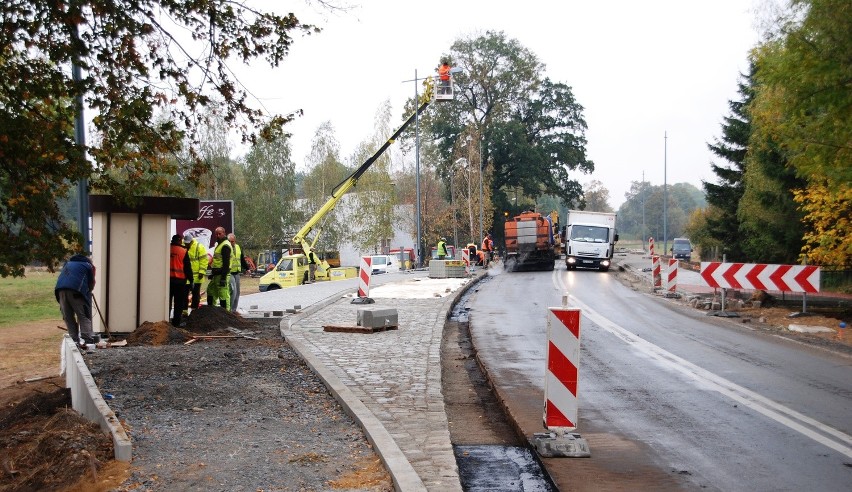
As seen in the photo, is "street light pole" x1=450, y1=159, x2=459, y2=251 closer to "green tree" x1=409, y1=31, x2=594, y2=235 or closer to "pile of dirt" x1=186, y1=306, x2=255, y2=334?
"green tree" x1=409, y1=31, x2=594, y2=235

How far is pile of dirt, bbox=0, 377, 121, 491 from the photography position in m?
6.31

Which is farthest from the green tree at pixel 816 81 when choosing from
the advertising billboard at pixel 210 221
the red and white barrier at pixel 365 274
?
the advertising billboard at pixel 210 221

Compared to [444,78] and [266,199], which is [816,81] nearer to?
[444,78]

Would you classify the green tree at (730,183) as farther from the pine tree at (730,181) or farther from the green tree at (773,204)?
the green tree at (773,204)

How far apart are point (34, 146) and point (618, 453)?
20.8 feet

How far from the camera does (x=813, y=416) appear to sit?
26.1ft

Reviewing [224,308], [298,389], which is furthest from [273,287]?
[298,389]

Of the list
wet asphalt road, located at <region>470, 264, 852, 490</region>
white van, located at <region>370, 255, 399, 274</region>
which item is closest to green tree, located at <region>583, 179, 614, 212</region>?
white van, located at <region>370, 255, 399, 274</region>

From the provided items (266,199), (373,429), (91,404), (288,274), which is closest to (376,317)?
(91,404)

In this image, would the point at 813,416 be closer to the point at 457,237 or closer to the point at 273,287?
the point at 273,287

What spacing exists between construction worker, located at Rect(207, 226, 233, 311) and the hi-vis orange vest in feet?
2.86

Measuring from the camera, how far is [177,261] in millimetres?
15312

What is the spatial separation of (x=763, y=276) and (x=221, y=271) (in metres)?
12.5

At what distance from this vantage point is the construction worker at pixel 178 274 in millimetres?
15281
